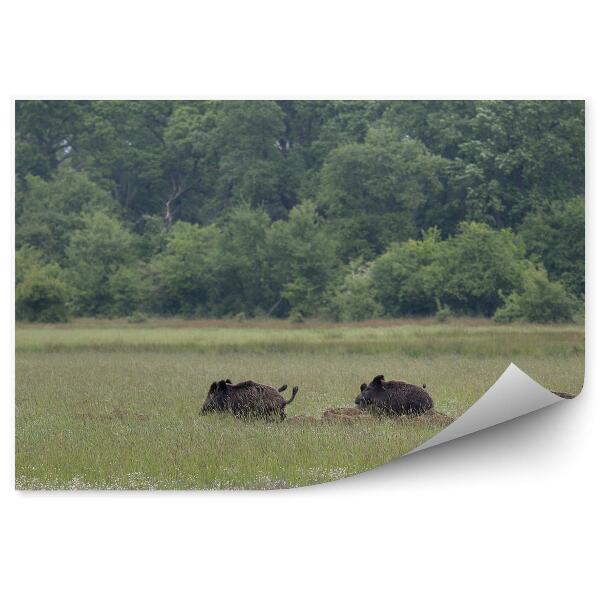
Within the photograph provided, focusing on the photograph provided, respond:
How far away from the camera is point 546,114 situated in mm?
13742

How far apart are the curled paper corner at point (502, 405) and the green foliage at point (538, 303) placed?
2002 mm

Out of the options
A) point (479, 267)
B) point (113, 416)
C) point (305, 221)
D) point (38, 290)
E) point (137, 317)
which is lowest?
point (113, 416)

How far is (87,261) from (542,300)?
6322 millimetres

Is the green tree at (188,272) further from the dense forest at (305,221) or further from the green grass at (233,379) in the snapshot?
the green grass at (233,379)

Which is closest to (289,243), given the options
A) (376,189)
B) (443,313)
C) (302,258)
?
(302,258)

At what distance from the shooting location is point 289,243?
597 inches

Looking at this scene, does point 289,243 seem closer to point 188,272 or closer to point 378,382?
point 188,272

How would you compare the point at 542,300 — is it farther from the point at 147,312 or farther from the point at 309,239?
the point at 147,312

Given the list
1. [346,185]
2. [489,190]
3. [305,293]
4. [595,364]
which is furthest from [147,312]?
[595,364]

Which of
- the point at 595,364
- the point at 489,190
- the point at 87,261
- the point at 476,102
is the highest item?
the point at 476,102

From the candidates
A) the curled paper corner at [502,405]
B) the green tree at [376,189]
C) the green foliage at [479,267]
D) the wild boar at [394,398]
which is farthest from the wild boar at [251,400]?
the green foliage at [479,267]

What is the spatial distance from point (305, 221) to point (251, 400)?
Answer: 3.26m

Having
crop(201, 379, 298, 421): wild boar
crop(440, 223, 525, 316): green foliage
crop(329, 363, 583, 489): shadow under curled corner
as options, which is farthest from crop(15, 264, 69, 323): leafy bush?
crop(440, 223, 525, 316): green foliage

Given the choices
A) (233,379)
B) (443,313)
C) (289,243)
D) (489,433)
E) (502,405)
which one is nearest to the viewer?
(489,433)
